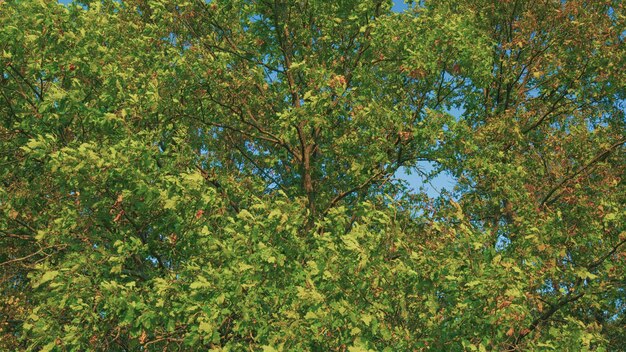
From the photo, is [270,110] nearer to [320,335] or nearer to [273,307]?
[273,307]

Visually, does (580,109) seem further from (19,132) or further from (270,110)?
(19,132)

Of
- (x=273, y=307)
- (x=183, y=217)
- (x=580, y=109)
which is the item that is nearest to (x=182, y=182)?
(x=183, y=217)

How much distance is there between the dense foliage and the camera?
8539 mm

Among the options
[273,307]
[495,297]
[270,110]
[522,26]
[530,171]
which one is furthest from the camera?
[530,171]

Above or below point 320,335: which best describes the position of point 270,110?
above

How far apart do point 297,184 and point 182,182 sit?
6.88 m

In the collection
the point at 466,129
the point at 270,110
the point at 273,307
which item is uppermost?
the point at 270,110

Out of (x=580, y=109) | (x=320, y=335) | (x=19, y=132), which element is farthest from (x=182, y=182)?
(x=580, y=109)

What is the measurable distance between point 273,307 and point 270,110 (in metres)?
8.20

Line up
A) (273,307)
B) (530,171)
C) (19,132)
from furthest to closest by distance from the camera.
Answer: (530,171)
(19,132)
(273,307)

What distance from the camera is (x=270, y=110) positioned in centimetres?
1641

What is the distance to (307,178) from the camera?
50.0ft

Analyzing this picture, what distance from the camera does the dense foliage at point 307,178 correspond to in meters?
8.54

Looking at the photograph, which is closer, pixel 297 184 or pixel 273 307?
pixel 273 307
